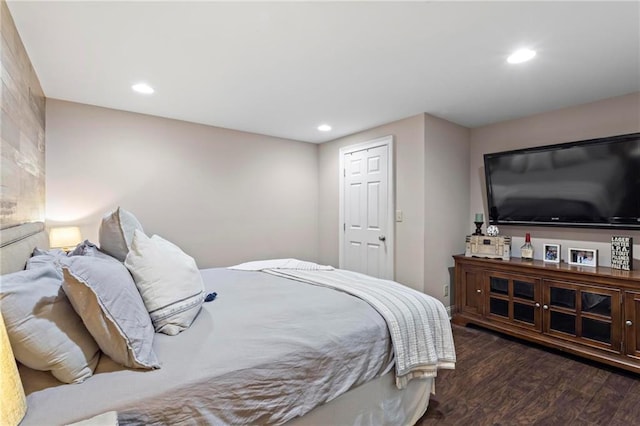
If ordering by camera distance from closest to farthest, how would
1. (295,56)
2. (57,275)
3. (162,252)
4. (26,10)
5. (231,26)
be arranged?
(57,275) < (162,252) < (26,10) < (231,26) < (295,56)

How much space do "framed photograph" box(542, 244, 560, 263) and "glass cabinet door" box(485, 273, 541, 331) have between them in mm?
445

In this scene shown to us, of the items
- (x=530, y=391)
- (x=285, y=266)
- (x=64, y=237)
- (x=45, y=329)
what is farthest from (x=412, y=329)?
(x=64, y=237)

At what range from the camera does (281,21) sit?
1.78 meters

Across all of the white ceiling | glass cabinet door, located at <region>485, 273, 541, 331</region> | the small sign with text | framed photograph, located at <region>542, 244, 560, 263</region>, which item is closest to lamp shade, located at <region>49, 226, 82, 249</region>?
the white ceiling

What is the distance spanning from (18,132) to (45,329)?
151 cm

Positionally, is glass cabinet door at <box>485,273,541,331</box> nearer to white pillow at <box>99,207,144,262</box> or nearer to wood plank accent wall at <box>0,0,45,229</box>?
white pillow at <box>99,207,144,262</box>

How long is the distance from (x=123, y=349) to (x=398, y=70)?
238 cm

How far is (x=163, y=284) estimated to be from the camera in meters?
1.45

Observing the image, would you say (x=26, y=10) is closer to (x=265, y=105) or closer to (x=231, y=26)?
(x=231, y=26)

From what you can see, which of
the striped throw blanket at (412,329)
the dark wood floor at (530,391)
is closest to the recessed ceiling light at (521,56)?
the striped throw blanket at (412,329)

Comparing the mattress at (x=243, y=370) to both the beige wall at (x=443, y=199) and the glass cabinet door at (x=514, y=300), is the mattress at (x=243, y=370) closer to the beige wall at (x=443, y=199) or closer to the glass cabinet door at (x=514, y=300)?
the beige wall at (x=443, y=199)

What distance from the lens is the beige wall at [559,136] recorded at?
2898mm

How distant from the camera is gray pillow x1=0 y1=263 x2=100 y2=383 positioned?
0.96 meters

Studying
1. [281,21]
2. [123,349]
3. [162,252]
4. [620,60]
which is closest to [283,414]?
[123,349]
